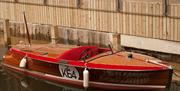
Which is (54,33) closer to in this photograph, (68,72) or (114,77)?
(68,72)

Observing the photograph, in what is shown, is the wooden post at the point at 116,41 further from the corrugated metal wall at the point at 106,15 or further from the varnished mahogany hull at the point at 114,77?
the varnished mahogany hull at the point at 114,77

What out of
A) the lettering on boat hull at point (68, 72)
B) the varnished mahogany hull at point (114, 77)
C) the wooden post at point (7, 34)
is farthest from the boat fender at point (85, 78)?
the wooden post at point (7, 34)

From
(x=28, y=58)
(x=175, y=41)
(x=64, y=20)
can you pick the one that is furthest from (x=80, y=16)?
(x=175, y=41)

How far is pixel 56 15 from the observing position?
23.8 metres

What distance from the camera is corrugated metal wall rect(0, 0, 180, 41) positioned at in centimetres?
1991

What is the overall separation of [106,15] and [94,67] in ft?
14.3

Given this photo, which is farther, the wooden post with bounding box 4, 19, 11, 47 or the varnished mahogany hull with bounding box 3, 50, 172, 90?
the wooden post with bounding box 4, 19, 11, 47

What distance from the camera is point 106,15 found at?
71.8ft

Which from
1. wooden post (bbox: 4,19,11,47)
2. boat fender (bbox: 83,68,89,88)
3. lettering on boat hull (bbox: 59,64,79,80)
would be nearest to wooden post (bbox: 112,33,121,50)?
lettering on boat hull (bbox: 59,64,79,80)

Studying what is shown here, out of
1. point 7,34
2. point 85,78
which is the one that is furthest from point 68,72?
point 7,34

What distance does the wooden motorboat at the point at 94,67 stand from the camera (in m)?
17.5

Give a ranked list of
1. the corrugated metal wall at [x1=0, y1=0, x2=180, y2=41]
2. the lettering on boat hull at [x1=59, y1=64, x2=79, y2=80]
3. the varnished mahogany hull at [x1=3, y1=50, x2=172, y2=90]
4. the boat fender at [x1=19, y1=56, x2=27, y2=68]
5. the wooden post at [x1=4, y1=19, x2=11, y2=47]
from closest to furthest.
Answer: the varnished mahogany hull at [x1=3, y1=50, x2=172, y2=90] < the lettering on boat hull at [x1=59, y1=64, x2=79, y2=80] < the corrugated metal wall at [x1=0, y1=0, x2=180, y2=41] < the boat fender at [x1=19, y1=56, x2=27, y2=68] < the wooden post at [x1=4, y1=19, x2=11, y2=47]

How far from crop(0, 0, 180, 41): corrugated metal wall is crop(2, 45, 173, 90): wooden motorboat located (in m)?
1.93

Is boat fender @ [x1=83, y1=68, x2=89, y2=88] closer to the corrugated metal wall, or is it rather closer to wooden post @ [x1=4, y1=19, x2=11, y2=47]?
the corrugated metal wall
